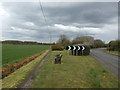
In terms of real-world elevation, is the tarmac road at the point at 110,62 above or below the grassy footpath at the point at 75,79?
below

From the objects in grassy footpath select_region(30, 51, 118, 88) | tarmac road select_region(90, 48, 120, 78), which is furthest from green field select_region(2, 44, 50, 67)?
tarmac road select_region(90, 48, 120, 78)

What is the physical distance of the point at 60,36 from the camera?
7156cm

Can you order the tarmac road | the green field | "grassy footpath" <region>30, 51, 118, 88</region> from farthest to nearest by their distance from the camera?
the green field < the tarmac road < "grassy footpath" <region>30, 51, 118, 88</region>

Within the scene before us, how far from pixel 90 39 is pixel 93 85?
7576 cm

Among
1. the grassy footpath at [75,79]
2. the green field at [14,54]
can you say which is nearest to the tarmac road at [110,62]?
the grassy footpath at [75,79]

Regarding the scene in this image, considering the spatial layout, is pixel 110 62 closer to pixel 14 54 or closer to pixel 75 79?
pixel 75 79

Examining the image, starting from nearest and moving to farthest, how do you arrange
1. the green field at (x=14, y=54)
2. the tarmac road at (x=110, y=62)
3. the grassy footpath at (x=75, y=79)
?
the grassy footpath at (x=75, y=79), the tarmac road at (x=110, y=62), the green field at (x=14, y=54)

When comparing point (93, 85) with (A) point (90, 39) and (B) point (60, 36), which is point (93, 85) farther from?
(A) point (90, 39)

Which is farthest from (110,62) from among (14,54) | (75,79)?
(14,54)

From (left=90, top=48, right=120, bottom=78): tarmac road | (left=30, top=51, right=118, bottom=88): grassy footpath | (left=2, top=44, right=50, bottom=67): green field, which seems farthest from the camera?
(left=2, top=44, right=50, bottom=67): green field

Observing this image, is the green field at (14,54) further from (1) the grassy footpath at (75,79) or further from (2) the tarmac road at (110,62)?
(2) the tarmac road at (110,62)

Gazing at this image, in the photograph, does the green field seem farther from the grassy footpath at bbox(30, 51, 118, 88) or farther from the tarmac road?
the tarmac road

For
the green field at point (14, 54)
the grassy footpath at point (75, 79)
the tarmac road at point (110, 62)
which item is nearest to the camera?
the grassy footpath at point (75, 79)

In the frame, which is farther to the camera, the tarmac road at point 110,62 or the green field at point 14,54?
the green field at point 14,54
